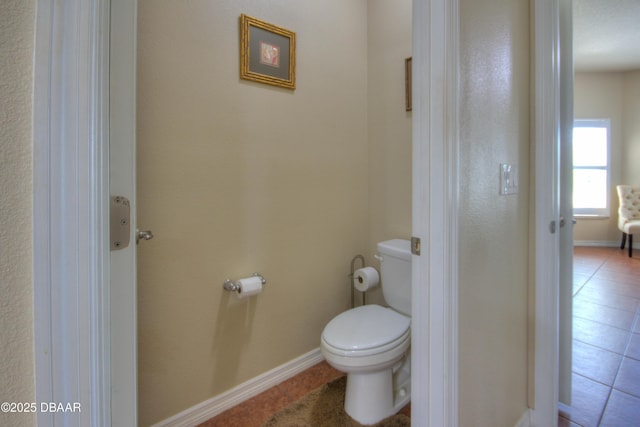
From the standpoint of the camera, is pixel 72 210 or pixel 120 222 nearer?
pixel 72 210

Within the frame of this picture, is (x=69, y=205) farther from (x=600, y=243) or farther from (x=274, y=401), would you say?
(x=600, y=243)

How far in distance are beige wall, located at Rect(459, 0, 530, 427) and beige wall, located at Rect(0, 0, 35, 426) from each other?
94 cm

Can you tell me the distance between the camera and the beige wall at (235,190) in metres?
1.33

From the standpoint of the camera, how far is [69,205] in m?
0.45

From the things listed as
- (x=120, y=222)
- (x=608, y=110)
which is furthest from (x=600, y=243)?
(x=120, y=222)

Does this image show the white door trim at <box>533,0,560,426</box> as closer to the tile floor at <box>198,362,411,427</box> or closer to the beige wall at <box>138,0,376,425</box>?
the tile floor at <box>198,362,411,427</box>

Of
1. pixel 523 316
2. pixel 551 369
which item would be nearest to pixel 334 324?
pixel 523 316

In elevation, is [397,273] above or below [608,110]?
below

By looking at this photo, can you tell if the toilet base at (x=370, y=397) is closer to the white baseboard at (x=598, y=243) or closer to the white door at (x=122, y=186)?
the white door at (x=122, y=186)

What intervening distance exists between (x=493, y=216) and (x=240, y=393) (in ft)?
4.81

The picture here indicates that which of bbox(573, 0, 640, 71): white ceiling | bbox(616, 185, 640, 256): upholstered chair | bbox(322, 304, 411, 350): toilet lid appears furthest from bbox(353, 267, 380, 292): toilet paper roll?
bbox(616, 185, 640, 256): upholstered chair

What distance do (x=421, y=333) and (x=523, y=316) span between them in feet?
2.29

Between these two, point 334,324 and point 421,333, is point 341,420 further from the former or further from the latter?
point 421,333

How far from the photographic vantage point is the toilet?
135 cm
